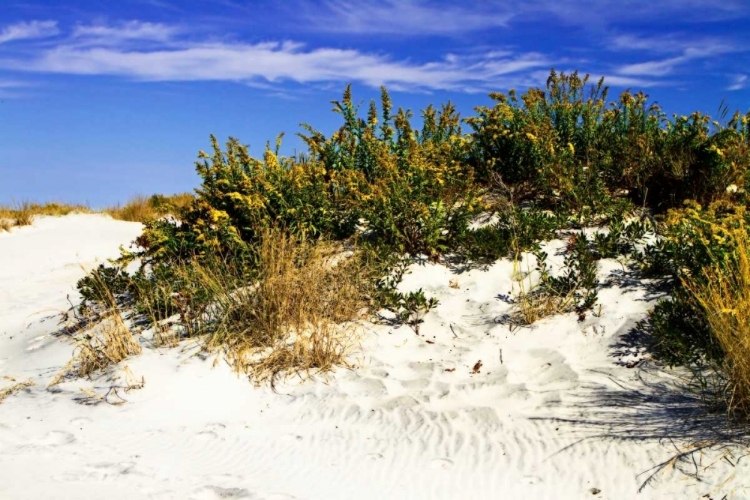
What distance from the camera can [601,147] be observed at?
332 inches

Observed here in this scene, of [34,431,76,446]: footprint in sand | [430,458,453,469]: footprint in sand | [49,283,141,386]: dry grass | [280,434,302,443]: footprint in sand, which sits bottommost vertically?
[280,434,302,443]: footprint in sand

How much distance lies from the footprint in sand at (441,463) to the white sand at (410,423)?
0.01 meters

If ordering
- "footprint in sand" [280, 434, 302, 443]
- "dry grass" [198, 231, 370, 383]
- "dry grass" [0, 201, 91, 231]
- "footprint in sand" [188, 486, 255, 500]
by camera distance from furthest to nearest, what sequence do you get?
"dry grass" [0, 201, 91, 231], "dry grass" [198, 231, 370, 383], "footprint in sand" [280, 434, 302, 443], "footprint in sand" [188, 486, 255, 500]

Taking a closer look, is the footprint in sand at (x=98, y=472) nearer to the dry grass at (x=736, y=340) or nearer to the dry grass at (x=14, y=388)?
the dry grass at (x=14, y=388)

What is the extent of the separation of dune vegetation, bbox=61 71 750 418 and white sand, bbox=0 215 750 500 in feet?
1.02

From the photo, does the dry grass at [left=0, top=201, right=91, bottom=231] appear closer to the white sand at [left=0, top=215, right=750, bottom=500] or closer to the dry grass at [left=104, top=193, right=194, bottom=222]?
the dry grass at [left=104, top=193, right=194, bottom=222]

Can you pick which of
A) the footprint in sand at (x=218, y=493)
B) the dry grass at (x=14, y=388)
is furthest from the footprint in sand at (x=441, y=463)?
the dry grass at (x=14, y=388)

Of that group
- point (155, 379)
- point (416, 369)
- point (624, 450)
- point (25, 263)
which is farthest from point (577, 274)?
point (25, 263)

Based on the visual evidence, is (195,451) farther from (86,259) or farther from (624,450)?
(86,259)

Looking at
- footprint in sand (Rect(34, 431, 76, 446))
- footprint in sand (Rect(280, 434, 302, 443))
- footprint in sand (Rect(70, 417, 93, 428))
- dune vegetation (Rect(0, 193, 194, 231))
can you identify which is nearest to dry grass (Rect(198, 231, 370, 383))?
footprint in sand (Rect(280, 434, 302, 443))

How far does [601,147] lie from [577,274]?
281cm

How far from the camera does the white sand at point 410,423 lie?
3707 millimetres

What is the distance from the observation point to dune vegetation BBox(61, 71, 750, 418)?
5.80m

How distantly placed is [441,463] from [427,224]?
3.46 meters
